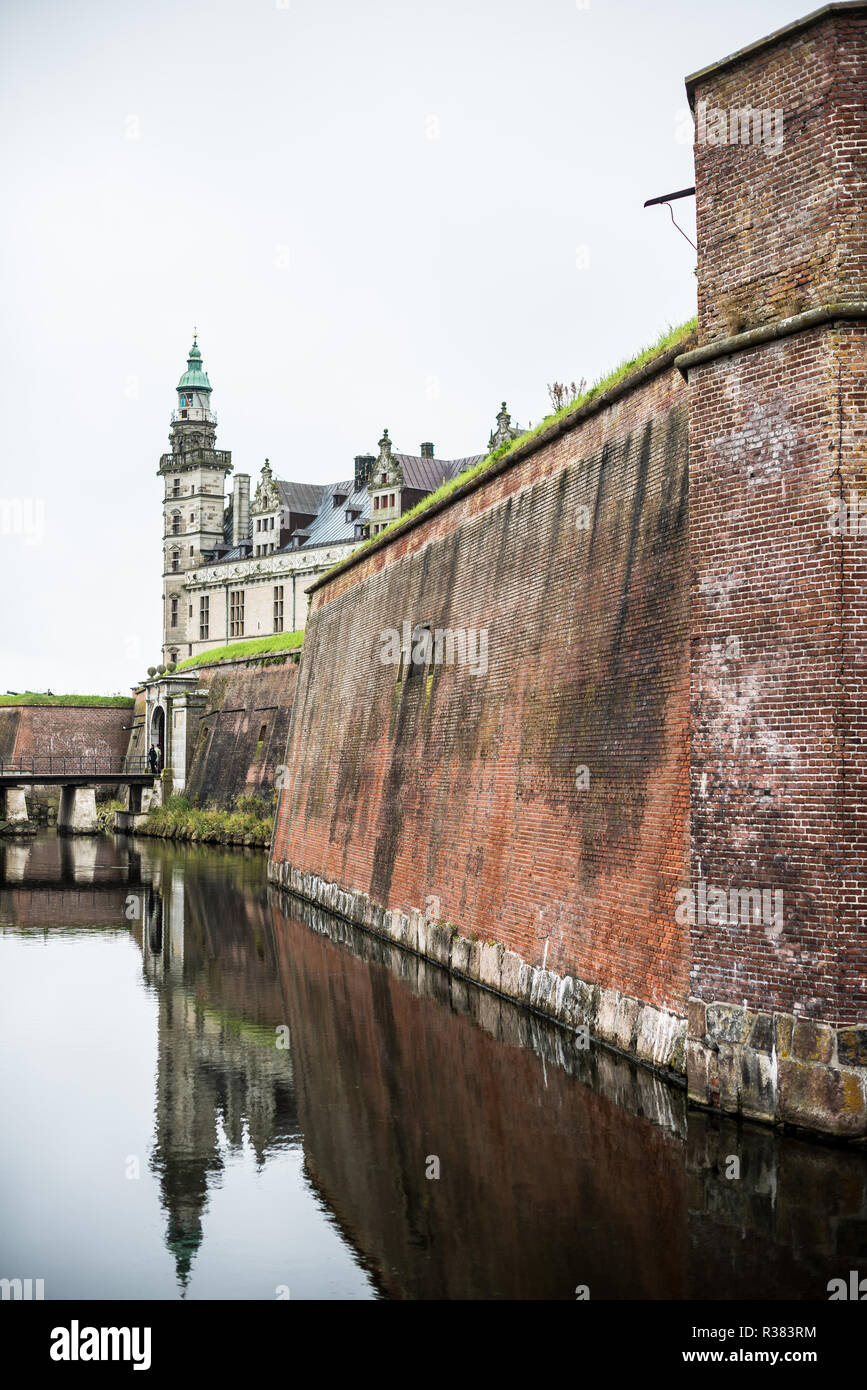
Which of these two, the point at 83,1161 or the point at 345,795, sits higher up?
the point at 345,795

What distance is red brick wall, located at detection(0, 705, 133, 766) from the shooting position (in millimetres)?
62094

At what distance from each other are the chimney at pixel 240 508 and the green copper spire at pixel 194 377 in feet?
17.3

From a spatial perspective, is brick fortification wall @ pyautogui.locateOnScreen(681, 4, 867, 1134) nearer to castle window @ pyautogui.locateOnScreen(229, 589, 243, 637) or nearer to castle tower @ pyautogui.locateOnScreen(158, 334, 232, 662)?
castle window @ pyautogui.locateOnScreen(229, 589, 243, 637)

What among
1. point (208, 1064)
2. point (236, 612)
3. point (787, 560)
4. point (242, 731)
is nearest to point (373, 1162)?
point (208, 1064)

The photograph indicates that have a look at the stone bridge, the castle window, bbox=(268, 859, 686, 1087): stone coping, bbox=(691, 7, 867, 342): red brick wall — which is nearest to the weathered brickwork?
bbox=(691, 7, 867, 342): red brick wall

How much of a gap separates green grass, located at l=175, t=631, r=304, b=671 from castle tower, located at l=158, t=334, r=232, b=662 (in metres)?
20.4

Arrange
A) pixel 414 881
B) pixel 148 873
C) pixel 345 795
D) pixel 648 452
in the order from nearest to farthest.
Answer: pixel 648 452 < pixel 414 881 < pixel 345 795 < pixel 148 873

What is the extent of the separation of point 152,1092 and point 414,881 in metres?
7.53

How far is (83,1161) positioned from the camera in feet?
32.8

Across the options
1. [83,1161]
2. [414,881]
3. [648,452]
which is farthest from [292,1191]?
[414,881]

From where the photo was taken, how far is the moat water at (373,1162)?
7.61 m

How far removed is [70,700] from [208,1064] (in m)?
52.2
